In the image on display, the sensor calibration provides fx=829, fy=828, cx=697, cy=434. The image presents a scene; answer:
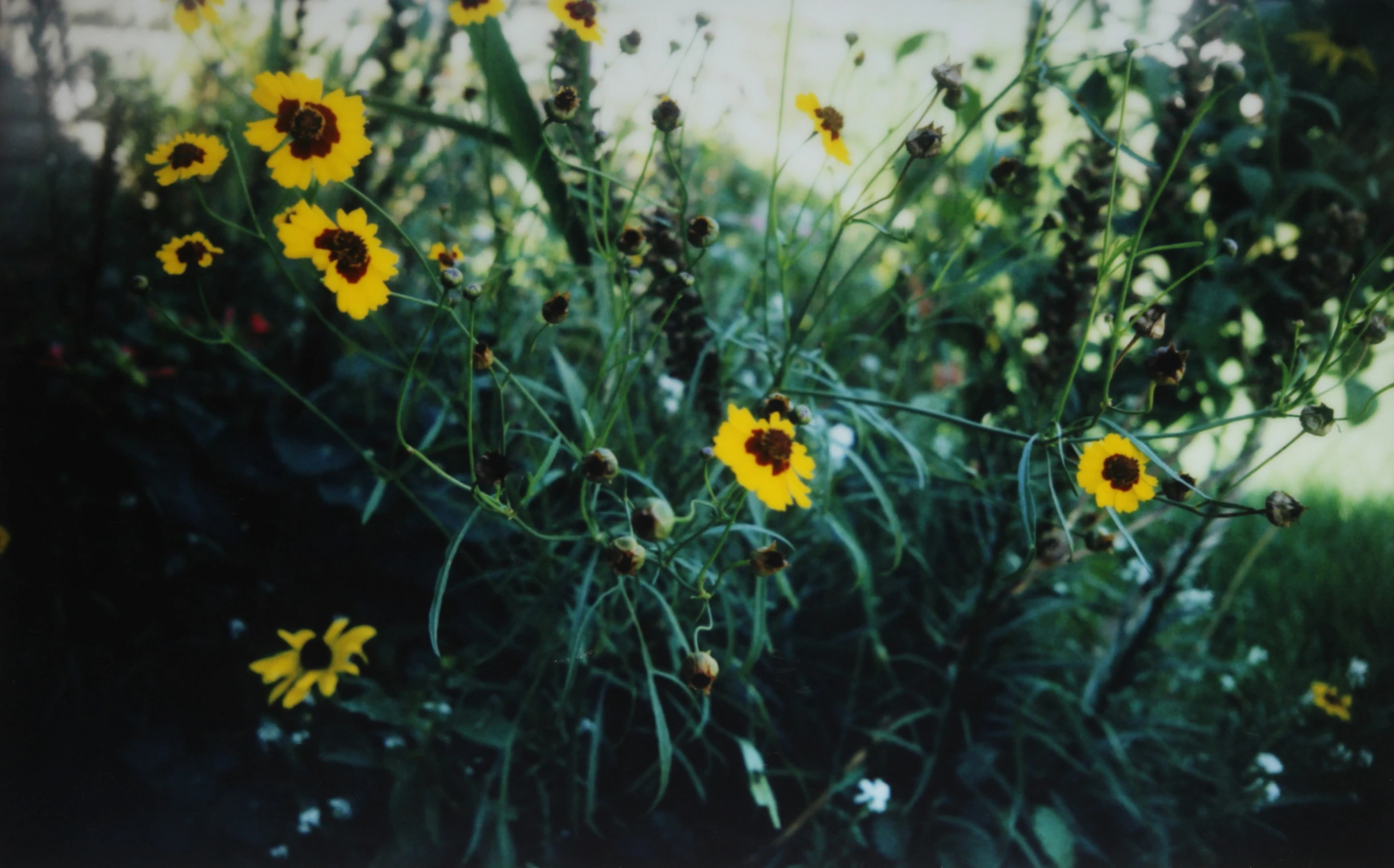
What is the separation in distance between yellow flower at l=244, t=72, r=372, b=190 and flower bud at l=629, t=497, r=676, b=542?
25 centimetres

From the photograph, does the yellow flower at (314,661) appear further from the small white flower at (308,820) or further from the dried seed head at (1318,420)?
the dried seed head at (1318,420)

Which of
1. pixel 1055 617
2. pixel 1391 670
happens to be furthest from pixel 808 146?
pixel 1391 670

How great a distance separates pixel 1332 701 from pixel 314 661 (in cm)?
93

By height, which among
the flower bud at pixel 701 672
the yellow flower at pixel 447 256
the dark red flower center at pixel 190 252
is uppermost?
the yellow flower at pixel 447 256

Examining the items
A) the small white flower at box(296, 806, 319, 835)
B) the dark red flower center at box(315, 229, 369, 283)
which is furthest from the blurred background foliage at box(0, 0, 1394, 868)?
the dark red flower center at box(315, 229, 369, 283)

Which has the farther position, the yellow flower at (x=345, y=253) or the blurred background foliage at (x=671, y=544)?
the blurred background foliage at (x=671, y=544)

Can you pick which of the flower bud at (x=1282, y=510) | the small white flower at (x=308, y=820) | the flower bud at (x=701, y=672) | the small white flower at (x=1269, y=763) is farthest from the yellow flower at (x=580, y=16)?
the small white flower at (x=1269, y=763)

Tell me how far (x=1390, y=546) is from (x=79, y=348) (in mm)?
1389

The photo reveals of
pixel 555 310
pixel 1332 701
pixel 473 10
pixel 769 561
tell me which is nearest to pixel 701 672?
pixel 769 561

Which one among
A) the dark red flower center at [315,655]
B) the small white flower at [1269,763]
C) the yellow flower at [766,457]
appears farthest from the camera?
the small white flower at [1269,763]

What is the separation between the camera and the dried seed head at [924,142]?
0.48m

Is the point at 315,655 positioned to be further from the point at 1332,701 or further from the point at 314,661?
the point at 1332,701

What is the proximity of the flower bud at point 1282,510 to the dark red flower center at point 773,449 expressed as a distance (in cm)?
26

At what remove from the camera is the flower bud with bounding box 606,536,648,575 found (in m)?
0.43
